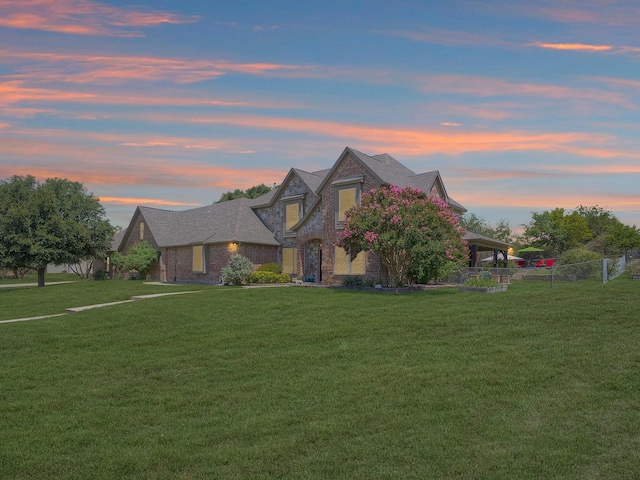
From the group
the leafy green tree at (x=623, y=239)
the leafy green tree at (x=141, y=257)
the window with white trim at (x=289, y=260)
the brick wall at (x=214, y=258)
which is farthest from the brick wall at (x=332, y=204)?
the leafy green tree at (x=623, y=239)

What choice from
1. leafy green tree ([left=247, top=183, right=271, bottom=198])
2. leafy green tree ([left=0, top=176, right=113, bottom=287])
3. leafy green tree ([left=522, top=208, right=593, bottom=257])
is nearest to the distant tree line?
leafy green tree ([left=522, top=208, right=593, bottom=257])

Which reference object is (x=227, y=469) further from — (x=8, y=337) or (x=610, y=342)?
(x=8, y=337)

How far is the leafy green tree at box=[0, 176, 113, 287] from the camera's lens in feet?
121

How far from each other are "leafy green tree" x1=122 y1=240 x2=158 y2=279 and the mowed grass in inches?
1066

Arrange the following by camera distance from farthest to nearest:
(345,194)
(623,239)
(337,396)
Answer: (623,239)
(345,194)
(337,396)

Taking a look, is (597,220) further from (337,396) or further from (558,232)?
(337,396)

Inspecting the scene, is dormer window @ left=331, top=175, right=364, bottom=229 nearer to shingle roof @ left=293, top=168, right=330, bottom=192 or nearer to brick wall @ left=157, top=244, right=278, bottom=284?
shingle roof @ left=293, top=168, right=330, bottom=192

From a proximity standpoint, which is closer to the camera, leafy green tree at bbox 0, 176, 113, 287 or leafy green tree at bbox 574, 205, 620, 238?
leafy green tree at bbox 0, 176, 113, 287

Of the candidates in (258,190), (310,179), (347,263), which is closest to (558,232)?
(258,190)

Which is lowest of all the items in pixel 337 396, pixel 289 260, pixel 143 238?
pixel 337 396

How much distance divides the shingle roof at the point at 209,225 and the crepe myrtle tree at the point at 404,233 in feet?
43.0

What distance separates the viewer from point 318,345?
11594 millimetres

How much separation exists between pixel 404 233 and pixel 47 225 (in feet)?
99.5

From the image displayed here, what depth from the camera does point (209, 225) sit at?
39.0 meters
